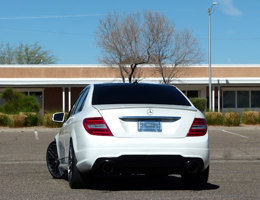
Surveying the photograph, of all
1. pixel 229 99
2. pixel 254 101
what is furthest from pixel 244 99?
pixel 229 99

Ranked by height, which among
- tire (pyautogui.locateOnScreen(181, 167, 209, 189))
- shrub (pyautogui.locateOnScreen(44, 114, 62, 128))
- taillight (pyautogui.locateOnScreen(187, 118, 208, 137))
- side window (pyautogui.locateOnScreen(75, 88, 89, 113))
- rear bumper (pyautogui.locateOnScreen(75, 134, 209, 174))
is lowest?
shrub (pyautogui.locateOnScreen(44, 114, 62, 128))

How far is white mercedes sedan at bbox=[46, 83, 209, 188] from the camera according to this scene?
23.7 feet

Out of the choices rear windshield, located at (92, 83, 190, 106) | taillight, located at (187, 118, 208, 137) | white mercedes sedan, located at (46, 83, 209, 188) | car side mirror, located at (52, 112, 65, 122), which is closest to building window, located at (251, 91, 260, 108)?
car side mirror, located at (52, 112, 65, 122)

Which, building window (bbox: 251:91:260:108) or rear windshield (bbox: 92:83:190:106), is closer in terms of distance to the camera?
rear windshield (bbox: 92:83:190:106)

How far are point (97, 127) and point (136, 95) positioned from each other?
41.1 inches

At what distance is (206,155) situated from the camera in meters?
7.55

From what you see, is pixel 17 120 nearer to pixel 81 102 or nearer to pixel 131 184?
pixel 81 102

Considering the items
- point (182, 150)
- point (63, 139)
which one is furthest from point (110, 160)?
point (63, 139)

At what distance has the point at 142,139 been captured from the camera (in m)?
7.25

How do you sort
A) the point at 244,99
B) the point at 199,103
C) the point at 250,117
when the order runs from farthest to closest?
the point at 244,99 < the point at 199,103 < the point at 250,117

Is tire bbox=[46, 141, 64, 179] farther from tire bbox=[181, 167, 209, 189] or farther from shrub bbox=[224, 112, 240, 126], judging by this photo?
shrub bbox=[224, 112, 240, 126]

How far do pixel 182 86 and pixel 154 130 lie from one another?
37229 millimetres

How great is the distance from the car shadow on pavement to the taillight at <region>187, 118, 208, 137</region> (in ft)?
3.18

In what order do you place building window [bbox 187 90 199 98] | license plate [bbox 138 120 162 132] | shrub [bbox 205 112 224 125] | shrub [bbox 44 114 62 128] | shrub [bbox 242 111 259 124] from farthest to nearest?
building window [bbox 187 90 199 98] < shrub [bbox 242 111 259 124] < shrub [bbox 205 112 224 125] < shrub [bbox 44 114 62 128] < license plate [bbox 138 120 162 132]
